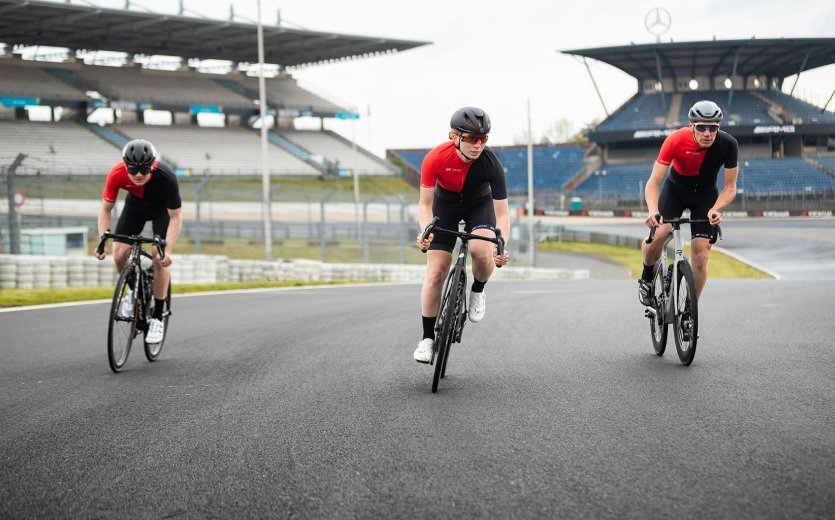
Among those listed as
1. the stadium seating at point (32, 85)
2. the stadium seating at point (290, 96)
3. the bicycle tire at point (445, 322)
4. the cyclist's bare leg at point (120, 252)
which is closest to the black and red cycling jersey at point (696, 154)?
the bicycle tire at point (445, 322)

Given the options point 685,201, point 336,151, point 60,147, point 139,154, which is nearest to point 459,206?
point 685,201

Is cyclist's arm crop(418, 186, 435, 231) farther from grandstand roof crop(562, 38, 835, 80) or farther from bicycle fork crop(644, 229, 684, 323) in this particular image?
grandstand roof crop(562, 38, 835, 80)

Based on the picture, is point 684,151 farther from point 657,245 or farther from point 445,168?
point 445,168

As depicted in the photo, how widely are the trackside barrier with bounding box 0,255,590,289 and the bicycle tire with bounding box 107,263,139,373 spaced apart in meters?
10.1

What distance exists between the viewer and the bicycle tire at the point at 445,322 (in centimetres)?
565

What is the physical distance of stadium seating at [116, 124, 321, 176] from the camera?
53.8 metres

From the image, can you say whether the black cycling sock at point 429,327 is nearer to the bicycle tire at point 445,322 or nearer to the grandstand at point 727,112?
the bicycle tire at point 445,322

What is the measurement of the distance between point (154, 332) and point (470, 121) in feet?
11.0

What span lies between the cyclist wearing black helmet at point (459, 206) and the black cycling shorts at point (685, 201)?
68.0 inches

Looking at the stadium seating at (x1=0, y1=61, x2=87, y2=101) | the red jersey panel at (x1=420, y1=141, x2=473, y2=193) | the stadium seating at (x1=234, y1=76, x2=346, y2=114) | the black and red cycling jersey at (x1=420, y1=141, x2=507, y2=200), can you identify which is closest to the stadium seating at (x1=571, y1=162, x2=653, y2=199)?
the stadium seating at (x1=234, y1=76, x2=346, y2=114)

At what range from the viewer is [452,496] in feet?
11.4

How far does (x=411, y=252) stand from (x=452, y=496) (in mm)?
25988

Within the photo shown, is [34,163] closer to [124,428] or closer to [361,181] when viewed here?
[361,181]

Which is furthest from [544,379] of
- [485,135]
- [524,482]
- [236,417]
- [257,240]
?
[257,240]
